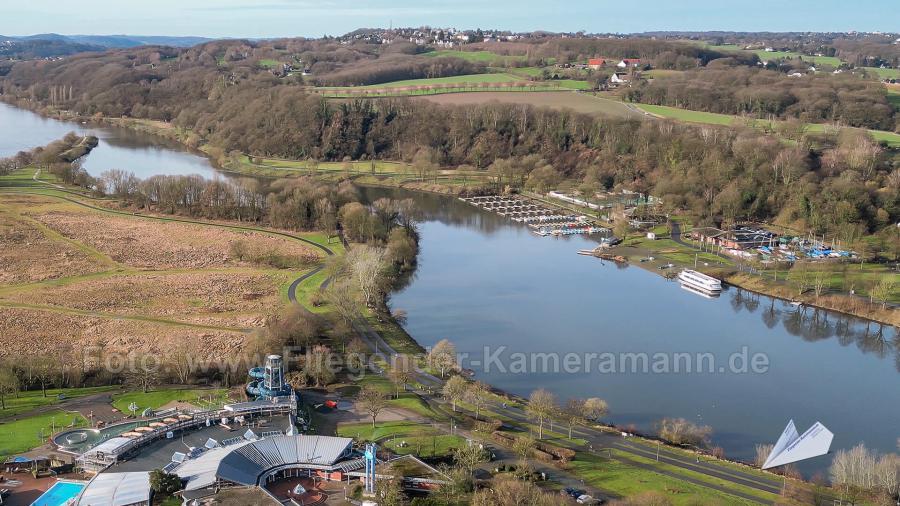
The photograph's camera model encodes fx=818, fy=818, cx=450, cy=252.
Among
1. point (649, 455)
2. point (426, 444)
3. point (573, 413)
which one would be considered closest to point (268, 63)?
point (573, 413)

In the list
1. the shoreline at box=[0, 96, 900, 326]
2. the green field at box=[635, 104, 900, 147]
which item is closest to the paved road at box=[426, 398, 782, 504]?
the shoreline at box=[0, 96, 900, 326]

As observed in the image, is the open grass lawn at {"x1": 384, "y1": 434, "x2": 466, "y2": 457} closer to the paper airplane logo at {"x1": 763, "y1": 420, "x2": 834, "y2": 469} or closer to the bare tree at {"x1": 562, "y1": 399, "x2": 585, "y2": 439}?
the bare tree at {"x1": 562, "y1": 399, "x2": 585, "y2": 439}

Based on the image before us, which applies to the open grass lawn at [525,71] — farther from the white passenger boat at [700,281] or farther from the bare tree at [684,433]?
the bare tree at [684,433]

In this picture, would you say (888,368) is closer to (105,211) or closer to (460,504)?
(460,504)

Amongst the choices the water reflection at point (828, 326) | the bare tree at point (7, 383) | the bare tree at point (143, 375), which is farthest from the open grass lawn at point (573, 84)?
the bare tree at point (7, 383)

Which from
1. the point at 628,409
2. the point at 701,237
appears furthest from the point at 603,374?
the point at 701,237

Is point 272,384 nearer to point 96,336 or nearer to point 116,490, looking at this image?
point 116,490
